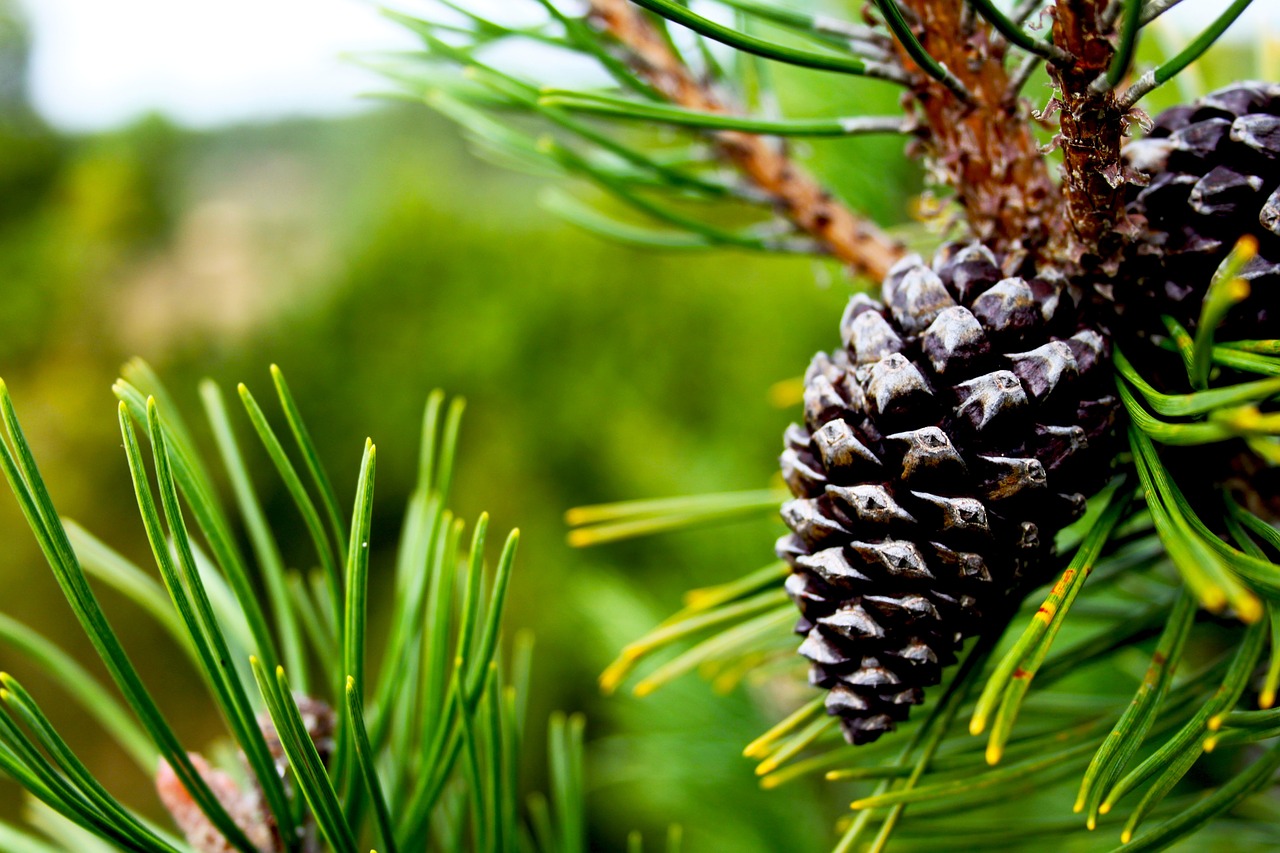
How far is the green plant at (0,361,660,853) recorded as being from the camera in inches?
7.3

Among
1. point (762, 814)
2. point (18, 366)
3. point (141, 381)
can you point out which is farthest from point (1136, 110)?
point (18, 366)

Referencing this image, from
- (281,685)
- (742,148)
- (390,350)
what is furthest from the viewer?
(390,350)

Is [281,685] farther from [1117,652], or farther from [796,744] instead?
[1117,652]

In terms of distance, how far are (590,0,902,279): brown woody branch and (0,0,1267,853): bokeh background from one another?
2.46 feet

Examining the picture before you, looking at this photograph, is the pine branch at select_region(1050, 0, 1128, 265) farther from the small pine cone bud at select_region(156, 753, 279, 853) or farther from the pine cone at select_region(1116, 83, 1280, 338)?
the small pine cone bud at select_region(156, 753, 279, 853)

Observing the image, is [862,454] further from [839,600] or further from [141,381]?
[141,381]

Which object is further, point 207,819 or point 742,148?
point 742,148

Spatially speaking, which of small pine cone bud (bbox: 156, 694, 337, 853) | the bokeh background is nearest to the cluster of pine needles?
small pine cone bud (bbox: 156, 694, 337, 853)

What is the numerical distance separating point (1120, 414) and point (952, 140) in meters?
0.10

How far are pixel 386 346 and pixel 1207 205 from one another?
2028 mm

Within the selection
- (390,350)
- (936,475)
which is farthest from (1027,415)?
(390,350)

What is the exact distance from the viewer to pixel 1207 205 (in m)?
0.21

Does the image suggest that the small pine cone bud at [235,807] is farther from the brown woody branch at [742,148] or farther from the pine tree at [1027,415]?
the brown woody branch at [742,148]

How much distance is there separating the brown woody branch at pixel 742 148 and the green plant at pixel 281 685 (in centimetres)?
19
